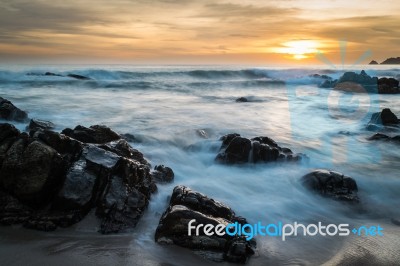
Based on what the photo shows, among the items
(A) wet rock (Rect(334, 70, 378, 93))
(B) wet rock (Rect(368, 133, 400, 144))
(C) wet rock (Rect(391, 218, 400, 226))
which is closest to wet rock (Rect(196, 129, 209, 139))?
(B) wet rock (Rect(368, 133, 400, 144))

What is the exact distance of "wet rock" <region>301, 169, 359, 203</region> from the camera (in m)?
6.13

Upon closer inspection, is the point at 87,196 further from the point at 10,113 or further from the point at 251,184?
the point at 10,113

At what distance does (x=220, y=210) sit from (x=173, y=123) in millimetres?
8073

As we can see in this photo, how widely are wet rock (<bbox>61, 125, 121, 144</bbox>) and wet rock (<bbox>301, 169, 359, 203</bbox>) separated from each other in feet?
12.8

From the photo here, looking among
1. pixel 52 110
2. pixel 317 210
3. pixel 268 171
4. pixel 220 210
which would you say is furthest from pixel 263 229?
pixel 52 110

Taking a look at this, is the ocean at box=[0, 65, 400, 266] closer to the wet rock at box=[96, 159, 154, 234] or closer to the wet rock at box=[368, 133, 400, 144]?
the wet rock at box=[96, 159, 154, 234]

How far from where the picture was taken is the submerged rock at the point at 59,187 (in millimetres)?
4512

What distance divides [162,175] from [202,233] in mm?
2442

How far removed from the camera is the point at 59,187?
15.4ft

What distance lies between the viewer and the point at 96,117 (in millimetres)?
13945

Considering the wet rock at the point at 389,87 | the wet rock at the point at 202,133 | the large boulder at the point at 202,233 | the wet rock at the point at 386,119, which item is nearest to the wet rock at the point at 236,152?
the wet rock at the point at 202,133

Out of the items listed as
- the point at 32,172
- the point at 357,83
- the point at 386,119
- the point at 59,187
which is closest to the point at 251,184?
the point at 59,187

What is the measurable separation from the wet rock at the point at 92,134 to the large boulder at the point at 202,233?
101 inches

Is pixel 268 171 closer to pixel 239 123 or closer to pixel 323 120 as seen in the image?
pixel 239 123
